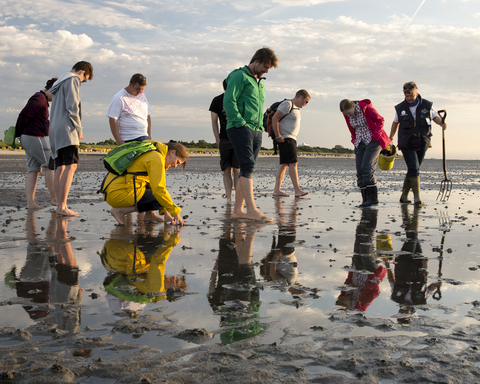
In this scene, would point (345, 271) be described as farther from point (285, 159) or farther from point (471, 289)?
→ point (285, 159)

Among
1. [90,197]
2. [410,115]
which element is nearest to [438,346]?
[410,115]

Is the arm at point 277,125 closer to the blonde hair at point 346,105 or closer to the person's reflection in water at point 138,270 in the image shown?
the blonde hair at point 346,105

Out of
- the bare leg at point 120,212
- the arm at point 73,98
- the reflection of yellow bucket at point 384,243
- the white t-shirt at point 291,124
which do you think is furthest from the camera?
the white t-shirt at point 291,124

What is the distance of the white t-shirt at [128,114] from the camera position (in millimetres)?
7094

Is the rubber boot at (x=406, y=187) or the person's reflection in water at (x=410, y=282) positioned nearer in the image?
the person's reflection in water at (x=410, y=282)

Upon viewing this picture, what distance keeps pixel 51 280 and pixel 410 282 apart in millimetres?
2957

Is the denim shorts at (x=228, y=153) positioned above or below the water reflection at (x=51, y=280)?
above

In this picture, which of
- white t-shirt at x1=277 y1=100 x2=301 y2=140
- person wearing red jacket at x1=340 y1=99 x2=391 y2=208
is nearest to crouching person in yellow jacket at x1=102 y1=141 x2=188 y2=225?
person wearing red jacket at x1=340 y1=99 x2=391 y2=208

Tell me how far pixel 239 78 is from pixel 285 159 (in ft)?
14.6

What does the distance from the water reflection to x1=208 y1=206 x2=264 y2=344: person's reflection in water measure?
91 centimetres

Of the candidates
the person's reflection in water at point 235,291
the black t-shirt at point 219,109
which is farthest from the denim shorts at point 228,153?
the person's reflection in water at point 235,291

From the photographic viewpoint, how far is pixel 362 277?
152 inches

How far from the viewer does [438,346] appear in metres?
2.47

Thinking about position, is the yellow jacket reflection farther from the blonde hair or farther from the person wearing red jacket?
the blonde hair
